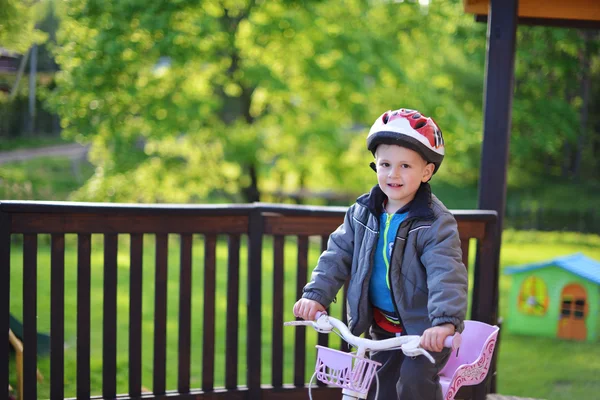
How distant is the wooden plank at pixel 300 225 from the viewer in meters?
3.51

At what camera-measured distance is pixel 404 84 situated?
13.1m

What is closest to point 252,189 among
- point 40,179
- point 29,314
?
point 40,179

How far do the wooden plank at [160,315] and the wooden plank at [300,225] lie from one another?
506 mm

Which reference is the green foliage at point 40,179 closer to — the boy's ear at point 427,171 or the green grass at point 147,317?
the green grass at point 147,317

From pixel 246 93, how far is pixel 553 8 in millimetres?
10229

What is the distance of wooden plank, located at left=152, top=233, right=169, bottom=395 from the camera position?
3404mm

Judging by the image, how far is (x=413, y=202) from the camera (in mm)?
2402

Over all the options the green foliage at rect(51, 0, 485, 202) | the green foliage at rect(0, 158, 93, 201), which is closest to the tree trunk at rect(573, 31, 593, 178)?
the green foliage at rect(51, 0, 485, 202)

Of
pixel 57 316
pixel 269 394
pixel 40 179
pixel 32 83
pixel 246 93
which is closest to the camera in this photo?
pixel 57 316

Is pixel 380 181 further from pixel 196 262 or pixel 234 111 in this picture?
pixel 234 111

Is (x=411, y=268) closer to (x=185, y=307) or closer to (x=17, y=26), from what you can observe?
(x=185, y=307)

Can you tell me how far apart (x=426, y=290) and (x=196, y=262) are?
9.51 meters

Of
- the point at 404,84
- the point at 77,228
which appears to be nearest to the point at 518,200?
the point at 404,84

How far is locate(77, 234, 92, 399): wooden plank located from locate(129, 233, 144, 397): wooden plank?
0.19 meters
